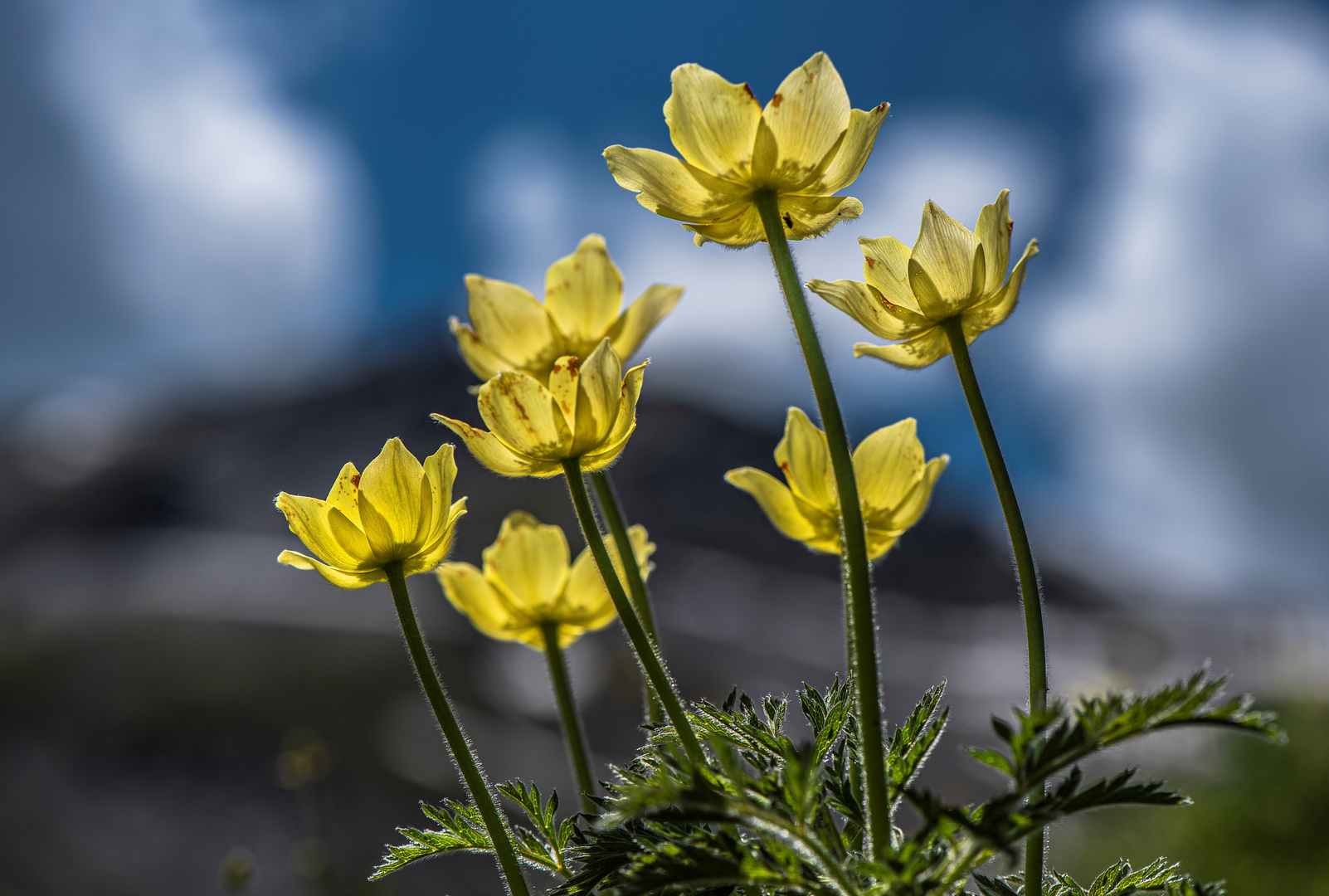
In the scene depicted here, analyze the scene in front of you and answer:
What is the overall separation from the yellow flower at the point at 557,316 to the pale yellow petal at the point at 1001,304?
36cm

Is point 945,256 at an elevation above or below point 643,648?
above

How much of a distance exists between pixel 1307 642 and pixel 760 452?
20.1 m

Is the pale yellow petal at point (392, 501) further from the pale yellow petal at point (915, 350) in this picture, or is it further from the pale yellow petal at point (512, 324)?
the pale yellow petal at point (915, 350)

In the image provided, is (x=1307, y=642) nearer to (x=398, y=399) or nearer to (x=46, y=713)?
(x=46, y=713)

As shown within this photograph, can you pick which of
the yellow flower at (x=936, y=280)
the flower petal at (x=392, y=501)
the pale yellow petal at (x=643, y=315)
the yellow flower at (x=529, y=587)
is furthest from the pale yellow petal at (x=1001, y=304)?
the flower petal at (x=392, y=501)

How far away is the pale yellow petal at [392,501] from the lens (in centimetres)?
81

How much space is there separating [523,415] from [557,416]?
0.10 ft

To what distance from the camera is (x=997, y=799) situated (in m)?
0.58

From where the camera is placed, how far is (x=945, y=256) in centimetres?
84

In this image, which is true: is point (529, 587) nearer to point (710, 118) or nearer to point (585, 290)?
point (585, 290)

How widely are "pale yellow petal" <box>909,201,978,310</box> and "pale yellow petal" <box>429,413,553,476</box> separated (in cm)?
42

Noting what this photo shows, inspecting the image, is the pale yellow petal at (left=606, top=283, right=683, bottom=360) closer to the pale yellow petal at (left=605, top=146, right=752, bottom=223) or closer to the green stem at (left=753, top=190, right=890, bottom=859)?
the pale yellow petal at (left=605, top=146, right=752, bottom=223)

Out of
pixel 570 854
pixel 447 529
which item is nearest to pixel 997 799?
pixel 570 854

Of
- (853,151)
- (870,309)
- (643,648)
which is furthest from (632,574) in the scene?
(853,151)
